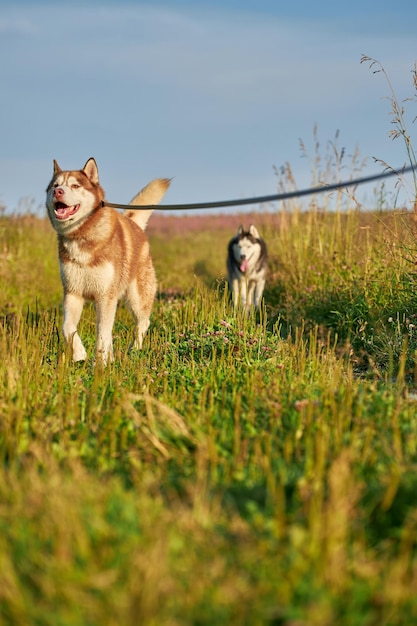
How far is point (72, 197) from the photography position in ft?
18.8

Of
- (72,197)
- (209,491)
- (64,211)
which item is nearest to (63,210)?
(64,211)

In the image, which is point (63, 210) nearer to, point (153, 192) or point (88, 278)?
point (88, 278)

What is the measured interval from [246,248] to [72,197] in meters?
5.17

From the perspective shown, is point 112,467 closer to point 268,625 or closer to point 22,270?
point 268,625

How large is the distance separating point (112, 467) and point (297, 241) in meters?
7.58

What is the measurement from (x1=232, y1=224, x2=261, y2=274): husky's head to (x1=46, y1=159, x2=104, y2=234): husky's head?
4460mm

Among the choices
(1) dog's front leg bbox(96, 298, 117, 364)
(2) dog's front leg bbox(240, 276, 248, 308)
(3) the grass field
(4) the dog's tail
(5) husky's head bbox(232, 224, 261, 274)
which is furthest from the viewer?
(5) husky's head bbox(232, 224, 261, 274)

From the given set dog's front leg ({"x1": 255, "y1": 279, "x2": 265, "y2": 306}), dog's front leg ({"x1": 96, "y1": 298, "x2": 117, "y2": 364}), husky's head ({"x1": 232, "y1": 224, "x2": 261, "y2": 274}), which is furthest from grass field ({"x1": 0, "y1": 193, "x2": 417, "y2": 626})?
husky's head ({"x1": 232, "y1": 224, "x2": 261, "y2": 274})

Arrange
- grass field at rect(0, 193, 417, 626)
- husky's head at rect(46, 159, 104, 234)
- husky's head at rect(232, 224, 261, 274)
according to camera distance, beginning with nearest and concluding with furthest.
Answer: grass field at rect(0, 193, 417, 626) → husky's head at rect(46, 159, 104, 234) → husky's head at rect(232, 224, 261, 274)

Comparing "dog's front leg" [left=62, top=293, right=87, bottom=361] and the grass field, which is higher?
"dog's front leg" [left=62, top=293, right=87, bottom=361]

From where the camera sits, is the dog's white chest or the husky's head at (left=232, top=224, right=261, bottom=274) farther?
the husky's head at (left=232, top=224, right=261, bottom=274)

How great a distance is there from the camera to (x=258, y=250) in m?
10.8

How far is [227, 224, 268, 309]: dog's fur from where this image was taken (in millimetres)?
10250

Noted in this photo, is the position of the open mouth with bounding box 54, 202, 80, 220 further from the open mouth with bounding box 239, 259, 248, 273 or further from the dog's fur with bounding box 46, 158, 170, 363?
the open mouth with bounding box 239, 259, 248, 273
